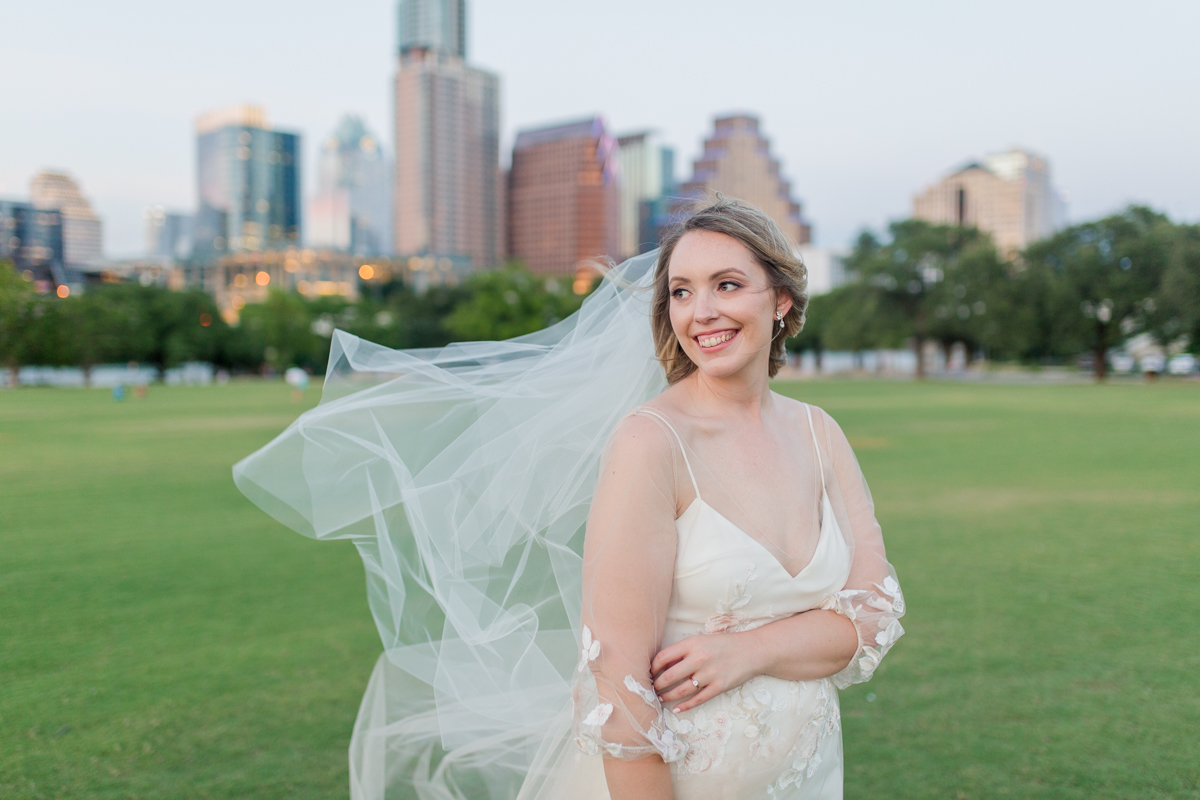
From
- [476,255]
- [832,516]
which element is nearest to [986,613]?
[832,516]

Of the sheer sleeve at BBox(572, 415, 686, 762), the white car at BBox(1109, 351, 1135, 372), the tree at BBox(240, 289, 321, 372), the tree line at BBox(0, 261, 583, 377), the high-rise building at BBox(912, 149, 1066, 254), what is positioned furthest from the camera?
the high-rise building at BBox(912, 149, 1066, 254)

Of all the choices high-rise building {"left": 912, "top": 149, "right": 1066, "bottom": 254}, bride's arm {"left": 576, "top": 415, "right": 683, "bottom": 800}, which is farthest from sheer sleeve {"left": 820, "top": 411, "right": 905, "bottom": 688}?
high-rise building {"left": 912, "top": 149, "right": 1066, "bottom": 254}

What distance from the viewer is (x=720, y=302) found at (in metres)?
1.75

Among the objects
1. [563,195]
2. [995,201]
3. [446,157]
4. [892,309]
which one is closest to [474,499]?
[892,309]

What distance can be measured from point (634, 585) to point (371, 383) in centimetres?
142

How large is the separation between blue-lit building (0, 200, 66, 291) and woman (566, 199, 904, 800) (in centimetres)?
12632

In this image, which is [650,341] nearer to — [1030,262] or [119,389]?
[119,389]

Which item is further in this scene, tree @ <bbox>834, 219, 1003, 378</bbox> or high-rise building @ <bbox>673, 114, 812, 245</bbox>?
high-rise building @ <bbox>673, 114, 812, 245</bbox>

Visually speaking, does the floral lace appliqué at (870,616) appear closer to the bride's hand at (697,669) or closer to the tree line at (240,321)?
the bride's hand at (697,669)

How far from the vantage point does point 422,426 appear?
8.57 ft

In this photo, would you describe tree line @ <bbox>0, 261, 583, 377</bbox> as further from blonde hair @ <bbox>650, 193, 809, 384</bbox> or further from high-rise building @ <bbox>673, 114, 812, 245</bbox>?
high-rise building @ <bbox>673, 114, 812, 245</bbox>

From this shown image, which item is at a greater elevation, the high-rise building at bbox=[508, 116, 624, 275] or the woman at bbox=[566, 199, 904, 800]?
the high-rise building at bbox=[508, 116, 624, 275]

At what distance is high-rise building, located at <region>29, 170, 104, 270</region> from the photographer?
545 feet

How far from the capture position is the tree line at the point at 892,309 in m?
40.5
